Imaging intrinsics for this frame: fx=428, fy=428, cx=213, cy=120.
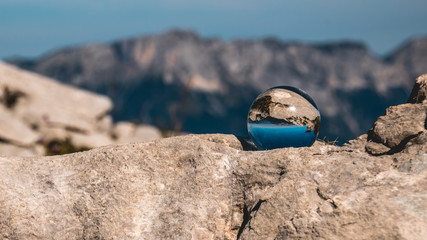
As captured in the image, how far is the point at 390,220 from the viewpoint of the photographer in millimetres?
4391

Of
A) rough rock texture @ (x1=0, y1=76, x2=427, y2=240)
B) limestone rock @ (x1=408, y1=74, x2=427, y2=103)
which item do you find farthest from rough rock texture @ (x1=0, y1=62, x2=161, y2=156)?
limestone rock @ (x1=408, y1=74, x2=427, y2=103)

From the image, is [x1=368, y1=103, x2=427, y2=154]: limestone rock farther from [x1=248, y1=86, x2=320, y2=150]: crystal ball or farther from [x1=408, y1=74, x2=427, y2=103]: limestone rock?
[x1=248, y1=86, x2=320, y2=150]: crystal ball

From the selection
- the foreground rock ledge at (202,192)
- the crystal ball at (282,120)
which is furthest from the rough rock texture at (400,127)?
the crystal ball at (282,120)

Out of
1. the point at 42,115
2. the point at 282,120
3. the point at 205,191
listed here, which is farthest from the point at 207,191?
the point at 42,115

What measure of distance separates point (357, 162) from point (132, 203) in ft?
9.17

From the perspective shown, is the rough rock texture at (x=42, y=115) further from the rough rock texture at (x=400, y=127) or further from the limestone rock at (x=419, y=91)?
the limestone rock at (x=419, y=91)

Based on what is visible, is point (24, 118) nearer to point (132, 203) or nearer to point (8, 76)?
point (8, 76)

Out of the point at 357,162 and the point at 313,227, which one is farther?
the point at 357,162

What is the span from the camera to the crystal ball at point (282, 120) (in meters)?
6.43

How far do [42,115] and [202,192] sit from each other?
20.8 m

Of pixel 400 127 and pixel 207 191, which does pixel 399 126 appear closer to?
pixel 400 127

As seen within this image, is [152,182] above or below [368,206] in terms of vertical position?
Answer: below

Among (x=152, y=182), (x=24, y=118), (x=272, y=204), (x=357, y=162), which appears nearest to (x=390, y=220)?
(x=357, y=162)

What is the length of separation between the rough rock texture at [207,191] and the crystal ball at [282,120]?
0.84 metres
